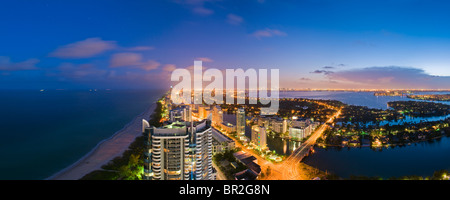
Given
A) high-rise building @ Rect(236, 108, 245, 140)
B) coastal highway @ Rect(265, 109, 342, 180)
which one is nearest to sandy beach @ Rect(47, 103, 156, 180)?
high-rise building @ Rect(236, 108, 245, 140)

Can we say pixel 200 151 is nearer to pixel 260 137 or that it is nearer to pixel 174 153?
pixel 174 153

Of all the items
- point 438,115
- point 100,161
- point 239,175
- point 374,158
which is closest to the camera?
point 239,175

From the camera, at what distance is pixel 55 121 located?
12109mm

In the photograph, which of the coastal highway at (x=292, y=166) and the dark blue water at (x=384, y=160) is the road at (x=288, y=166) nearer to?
the coastal highway at (x=292, y=166)

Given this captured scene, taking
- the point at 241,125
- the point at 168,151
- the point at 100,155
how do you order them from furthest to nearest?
the point at 241,125, the point at 100,155, the point at 168,151

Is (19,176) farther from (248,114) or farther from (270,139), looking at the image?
(248,114)

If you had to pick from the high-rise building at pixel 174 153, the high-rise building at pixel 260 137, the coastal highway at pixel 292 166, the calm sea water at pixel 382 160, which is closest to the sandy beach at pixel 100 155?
the high-rise building at pixel 174 153

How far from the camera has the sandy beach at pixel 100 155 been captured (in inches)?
217

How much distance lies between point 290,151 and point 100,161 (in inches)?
251

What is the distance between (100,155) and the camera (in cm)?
684

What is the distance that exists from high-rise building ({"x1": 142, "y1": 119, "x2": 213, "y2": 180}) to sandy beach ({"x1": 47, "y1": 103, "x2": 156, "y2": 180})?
A: 9.22ft

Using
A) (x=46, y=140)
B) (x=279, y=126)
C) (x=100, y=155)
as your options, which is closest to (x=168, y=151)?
(x=100, y=155)

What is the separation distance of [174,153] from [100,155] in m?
4.45

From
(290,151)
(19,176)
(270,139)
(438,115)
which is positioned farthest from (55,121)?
(438,115)
